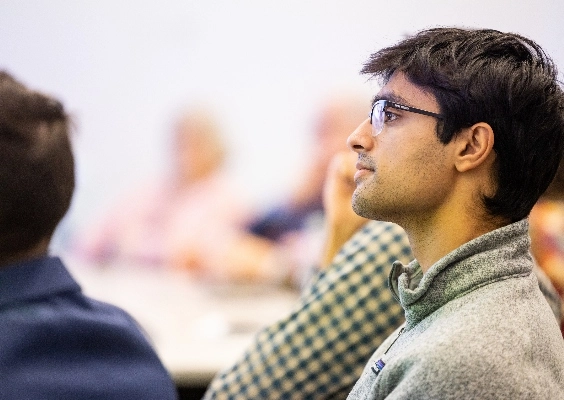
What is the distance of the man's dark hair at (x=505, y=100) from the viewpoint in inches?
36.9

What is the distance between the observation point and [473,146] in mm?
948

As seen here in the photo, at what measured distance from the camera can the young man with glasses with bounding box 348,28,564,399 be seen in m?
0.88

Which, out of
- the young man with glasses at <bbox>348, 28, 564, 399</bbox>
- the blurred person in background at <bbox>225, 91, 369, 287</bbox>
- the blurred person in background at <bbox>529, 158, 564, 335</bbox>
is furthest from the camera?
the blurred person in background at <bbox>225, 91, 369, 287</bbox>

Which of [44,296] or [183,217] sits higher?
[44,296]

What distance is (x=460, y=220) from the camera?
0.95 metres

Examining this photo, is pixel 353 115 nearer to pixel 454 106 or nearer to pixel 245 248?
pixel 245 248

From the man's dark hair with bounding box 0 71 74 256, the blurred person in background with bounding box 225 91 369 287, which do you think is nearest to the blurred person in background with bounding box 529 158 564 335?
the man's dark hair with bounding box 0 71 74 256

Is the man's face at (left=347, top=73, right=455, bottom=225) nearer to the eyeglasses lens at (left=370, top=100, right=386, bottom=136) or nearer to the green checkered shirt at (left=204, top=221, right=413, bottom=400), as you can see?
the eyeglasses lens at (left=370, top=100, right=386, bottom=136)

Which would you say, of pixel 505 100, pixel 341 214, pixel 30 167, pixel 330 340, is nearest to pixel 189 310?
pixel 341 214

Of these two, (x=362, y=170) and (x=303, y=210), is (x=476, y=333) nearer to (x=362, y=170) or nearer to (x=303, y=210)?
(x=362, y=170)

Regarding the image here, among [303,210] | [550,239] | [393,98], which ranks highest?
[393,98]

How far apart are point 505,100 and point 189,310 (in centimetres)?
176

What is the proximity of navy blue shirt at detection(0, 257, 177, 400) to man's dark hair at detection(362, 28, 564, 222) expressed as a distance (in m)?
0.57

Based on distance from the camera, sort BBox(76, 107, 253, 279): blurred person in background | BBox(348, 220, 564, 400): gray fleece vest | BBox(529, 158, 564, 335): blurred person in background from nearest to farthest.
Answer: BBox(348, 220, 564, 400): gray fleece vest, BBox(529, 158, 564, 335): blurred person in background, BBox(76, 107, 253, 279): blurred person in background
